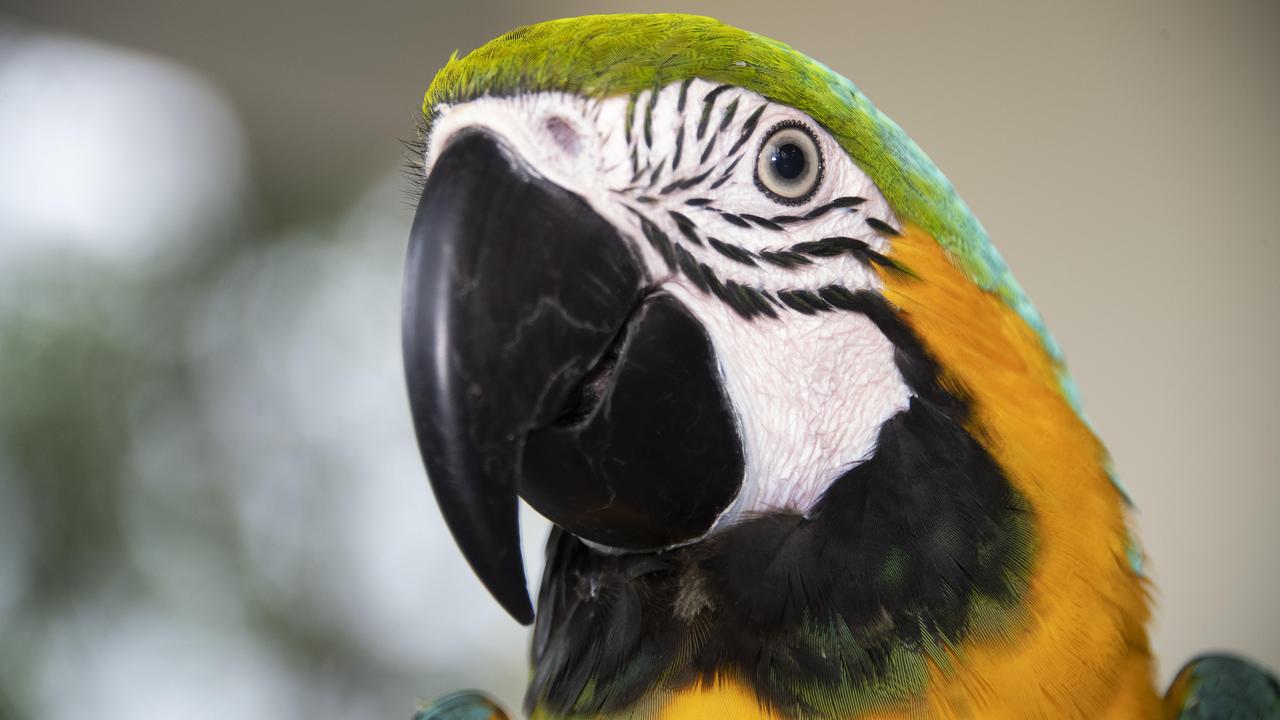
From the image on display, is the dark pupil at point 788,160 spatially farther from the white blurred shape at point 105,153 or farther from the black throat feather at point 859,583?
the white blurred shape at point 105,153

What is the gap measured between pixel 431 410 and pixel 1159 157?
2.18 meters

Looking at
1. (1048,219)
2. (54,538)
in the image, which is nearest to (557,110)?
(1048,219)

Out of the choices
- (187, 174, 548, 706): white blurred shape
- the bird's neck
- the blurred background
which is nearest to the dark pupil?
the bird's neck

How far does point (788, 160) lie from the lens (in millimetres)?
703

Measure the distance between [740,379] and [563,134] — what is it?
225 mm

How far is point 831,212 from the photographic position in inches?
27.9

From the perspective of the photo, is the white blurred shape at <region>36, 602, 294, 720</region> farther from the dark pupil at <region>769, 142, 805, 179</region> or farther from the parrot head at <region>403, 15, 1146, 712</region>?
the dark pupil at <region>769, 142, 805, 179</region>

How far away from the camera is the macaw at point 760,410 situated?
62 cm

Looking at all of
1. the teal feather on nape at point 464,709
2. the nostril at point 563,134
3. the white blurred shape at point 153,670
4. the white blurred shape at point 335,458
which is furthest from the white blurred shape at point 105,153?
the nostril at point 563,134

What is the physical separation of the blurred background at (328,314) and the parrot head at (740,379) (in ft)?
5.54

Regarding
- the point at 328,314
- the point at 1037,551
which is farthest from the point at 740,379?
the point at 328,314

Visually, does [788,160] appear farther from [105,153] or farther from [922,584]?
[105,153]

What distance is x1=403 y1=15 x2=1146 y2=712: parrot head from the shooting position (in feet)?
2.02

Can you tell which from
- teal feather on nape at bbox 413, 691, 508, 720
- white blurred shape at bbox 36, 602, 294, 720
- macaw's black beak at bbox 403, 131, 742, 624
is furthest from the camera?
white blurred shape at bbox 36, 602, 294, 720
